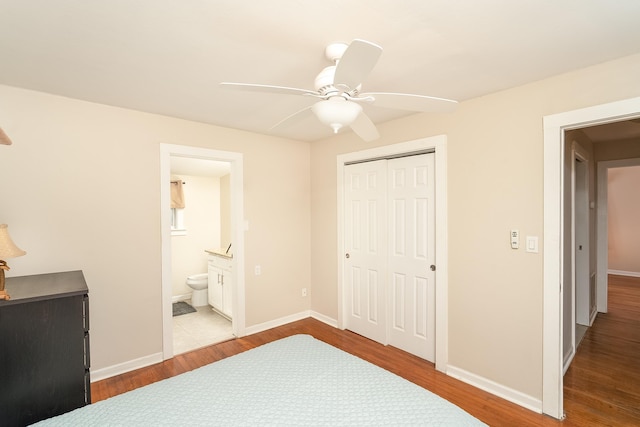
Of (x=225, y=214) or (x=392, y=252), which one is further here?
(x=225, y=214)

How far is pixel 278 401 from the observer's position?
1.36m

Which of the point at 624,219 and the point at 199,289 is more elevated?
the point at 624,219

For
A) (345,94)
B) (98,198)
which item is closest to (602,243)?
(345,94)

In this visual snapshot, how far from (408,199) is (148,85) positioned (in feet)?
7.90

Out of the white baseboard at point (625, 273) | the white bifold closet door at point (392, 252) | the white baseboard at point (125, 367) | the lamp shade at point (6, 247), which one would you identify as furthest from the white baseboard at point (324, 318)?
the white baseboard at point (625, 273)

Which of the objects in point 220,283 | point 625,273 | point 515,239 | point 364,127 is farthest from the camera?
point 625,273

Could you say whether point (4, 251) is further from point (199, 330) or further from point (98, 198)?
point (199, 330)

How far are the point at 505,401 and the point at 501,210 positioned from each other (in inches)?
57.2

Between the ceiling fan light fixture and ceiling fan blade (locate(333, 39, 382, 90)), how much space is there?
0.13 m

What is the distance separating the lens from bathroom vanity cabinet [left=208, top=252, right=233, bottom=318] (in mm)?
3908

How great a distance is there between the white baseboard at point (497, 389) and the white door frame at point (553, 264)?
0.07 metres

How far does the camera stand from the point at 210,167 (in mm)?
4430

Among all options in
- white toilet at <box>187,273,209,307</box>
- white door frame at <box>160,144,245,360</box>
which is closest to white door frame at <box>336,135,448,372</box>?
white door frame at <box>160,144,245,360</box>

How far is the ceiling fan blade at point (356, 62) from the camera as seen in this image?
1.05 metres
